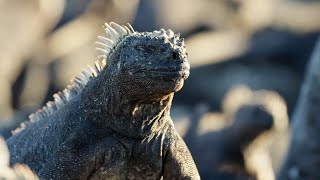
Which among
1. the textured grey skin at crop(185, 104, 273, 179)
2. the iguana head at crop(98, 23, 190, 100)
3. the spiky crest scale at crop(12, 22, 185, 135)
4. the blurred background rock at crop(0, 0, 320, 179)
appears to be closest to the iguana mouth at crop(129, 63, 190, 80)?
the iguana head at crop(98, 23, 190, 100)

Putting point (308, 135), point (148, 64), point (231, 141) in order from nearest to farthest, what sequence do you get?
point (148, 64), point (308, 135), point (231, 141)

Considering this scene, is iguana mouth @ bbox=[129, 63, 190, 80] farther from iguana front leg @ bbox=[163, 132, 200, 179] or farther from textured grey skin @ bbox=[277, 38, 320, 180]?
textured grey skin @ bbox=[277, 38, 320, 180]

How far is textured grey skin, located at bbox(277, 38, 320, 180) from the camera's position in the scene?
12359mm

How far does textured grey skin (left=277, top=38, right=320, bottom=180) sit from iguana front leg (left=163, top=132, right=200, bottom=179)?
4.01m

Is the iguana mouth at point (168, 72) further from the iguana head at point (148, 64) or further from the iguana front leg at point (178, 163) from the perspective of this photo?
the iguana front leg at point (178, 163)

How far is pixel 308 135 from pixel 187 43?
8243 millimetres

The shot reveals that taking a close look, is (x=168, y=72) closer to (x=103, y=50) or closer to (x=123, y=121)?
(x=123, y=121)

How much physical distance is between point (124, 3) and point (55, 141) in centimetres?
1208

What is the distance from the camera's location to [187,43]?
67.8ft

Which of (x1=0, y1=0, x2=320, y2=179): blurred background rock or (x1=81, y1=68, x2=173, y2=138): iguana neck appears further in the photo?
(x1=0, y1=0, x2=320, y2=179): blurred background rock

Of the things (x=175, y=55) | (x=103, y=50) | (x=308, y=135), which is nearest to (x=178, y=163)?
(x=103, y=50)

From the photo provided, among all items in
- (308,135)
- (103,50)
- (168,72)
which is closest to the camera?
(168,72)

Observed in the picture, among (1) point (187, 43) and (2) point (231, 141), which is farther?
(1) point (187, 43)

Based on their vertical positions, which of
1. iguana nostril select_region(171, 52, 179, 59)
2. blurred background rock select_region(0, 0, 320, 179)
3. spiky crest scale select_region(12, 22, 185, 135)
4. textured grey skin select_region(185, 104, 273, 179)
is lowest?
iguana nostril select_region(171, 52, 179, 59)
